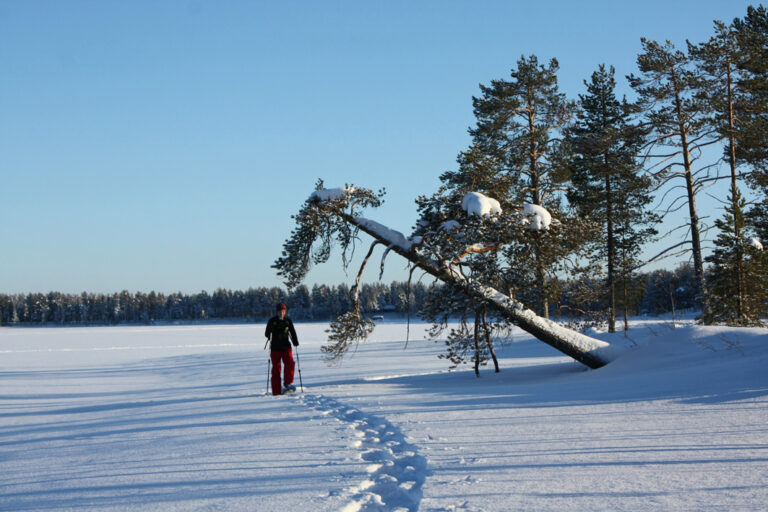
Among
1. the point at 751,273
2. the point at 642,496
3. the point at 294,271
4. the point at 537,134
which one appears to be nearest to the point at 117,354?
the point at 294,271

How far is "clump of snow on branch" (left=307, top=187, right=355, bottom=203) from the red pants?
10.1ft

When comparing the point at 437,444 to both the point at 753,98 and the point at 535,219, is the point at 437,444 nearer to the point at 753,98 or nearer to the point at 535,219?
the point at 535,219

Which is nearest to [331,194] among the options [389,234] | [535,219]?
[389,234]

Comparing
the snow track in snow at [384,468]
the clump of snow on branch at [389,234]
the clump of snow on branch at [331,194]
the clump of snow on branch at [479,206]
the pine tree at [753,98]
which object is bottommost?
the snow track in snow at [384,468]

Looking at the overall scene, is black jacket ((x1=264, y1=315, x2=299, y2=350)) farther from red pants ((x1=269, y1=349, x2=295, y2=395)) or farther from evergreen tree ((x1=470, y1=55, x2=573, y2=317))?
evergreen tree ((x1=470, y1=55, x2=573, y2=317))

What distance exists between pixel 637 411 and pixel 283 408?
5.01 m

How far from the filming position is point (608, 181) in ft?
78.5

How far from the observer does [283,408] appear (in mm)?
8531

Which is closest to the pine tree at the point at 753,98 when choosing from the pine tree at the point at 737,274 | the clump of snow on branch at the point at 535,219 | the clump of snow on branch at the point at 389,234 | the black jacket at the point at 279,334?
the pine tree at the point at 737,274

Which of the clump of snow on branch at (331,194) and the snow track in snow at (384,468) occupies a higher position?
the clump of snow on branch at (331,194)

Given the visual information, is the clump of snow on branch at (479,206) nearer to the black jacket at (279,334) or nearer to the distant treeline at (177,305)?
the black jacket at (279,334)

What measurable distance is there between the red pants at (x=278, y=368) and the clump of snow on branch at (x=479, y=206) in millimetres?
4344

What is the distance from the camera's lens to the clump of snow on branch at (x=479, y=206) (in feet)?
33.5

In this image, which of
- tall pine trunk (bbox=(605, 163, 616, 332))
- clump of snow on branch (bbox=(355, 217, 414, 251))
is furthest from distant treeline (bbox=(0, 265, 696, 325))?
clump of snow on branch (bbox=(355, 217, 414, 251))
